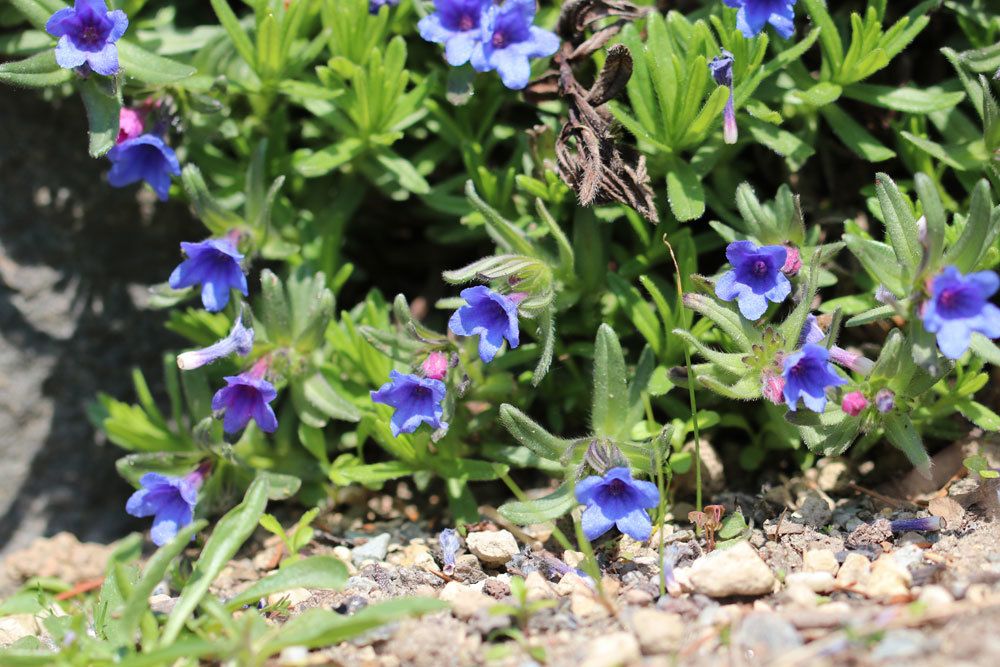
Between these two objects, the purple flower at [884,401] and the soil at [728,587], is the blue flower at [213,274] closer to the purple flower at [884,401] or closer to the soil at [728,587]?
the soil at [728,587]

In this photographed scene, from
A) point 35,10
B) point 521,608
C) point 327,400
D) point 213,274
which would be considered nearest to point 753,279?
point 521,608

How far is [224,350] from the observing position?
147 inches

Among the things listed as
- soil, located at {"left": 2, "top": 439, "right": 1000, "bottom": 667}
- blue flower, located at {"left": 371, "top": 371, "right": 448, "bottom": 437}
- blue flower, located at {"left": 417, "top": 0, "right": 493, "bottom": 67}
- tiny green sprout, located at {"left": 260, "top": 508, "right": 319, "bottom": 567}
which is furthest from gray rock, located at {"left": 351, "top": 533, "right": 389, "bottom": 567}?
blue flower, located at {"left": 417, "top": 0, "right": 493, "bottom": 67}

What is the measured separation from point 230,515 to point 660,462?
144 cm

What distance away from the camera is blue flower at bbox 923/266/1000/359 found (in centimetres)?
289

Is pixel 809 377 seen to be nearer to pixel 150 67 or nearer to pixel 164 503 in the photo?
pixel 164 503

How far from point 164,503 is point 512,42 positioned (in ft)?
7.16

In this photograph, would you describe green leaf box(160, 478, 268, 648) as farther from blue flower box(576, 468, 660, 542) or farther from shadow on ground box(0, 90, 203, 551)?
shadow on ground box(0, 90, 203, 551)

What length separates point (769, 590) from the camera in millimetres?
2967

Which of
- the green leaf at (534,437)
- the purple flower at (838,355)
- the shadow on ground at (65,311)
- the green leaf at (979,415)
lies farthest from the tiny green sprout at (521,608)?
the shadow on ground at (65,311)

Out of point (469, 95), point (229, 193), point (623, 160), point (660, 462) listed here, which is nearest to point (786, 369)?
point (660, 462)

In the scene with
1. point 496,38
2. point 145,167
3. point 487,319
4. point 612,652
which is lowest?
point 612,652

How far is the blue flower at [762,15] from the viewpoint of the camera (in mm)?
3551

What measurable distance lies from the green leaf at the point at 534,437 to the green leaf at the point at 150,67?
6.07 ft
